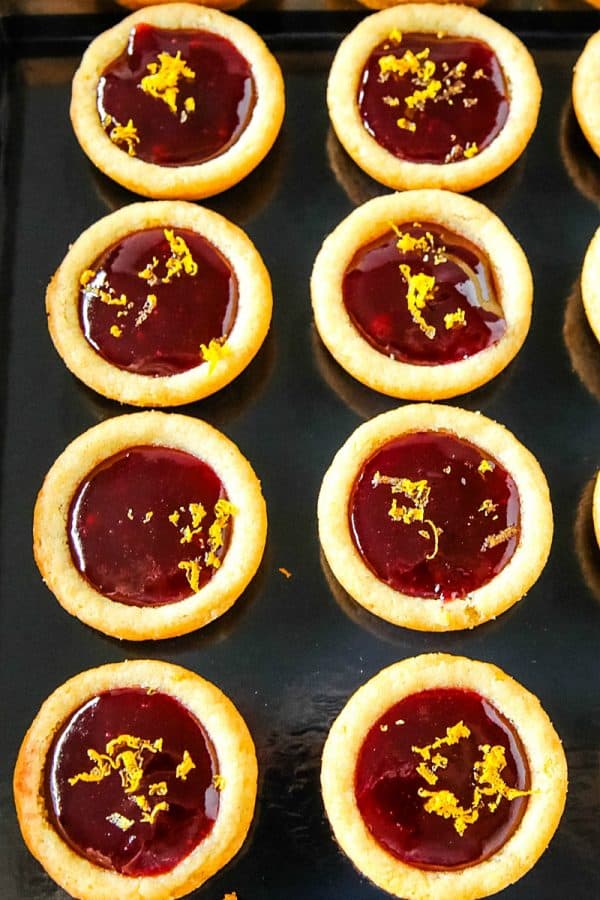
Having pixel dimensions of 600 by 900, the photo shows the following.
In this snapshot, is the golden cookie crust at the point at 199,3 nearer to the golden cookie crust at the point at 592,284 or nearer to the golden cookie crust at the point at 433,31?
the golden cookie crust at the point at 433,31

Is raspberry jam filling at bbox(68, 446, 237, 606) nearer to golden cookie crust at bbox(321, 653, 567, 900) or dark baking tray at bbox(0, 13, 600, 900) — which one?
dark baking tray at bbox(0, 13, 600, 900)

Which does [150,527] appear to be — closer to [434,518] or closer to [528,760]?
[434,518]

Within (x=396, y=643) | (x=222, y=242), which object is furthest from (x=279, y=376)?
(x=396, y=643)

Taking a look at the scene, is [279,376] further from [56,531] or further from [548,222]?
[548,222]

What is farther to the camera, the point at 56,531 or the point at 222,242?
the point at 222,242

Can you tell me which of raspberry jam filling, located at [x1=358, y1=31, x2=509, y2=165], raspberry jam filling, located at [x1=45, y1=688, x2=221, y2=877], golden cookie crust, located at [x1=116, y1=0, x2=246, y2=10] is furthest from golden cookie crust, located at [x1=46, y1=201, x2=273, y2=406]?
raspberry jam filling, located at [x1=45, y1=688, x2=221, y2=877]

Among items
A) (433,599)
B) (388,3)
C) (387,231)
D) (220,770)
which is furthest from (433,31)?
(220,770)

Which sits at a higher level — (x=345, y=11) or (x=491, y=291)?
(x=345, y=11)

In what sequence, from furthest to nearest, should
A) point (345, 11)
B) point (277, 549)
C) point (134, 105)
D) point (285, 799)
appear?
1. point (345, 11)
2. point (134, 105)
3. point (277, 549)
4. point (285, 799)
